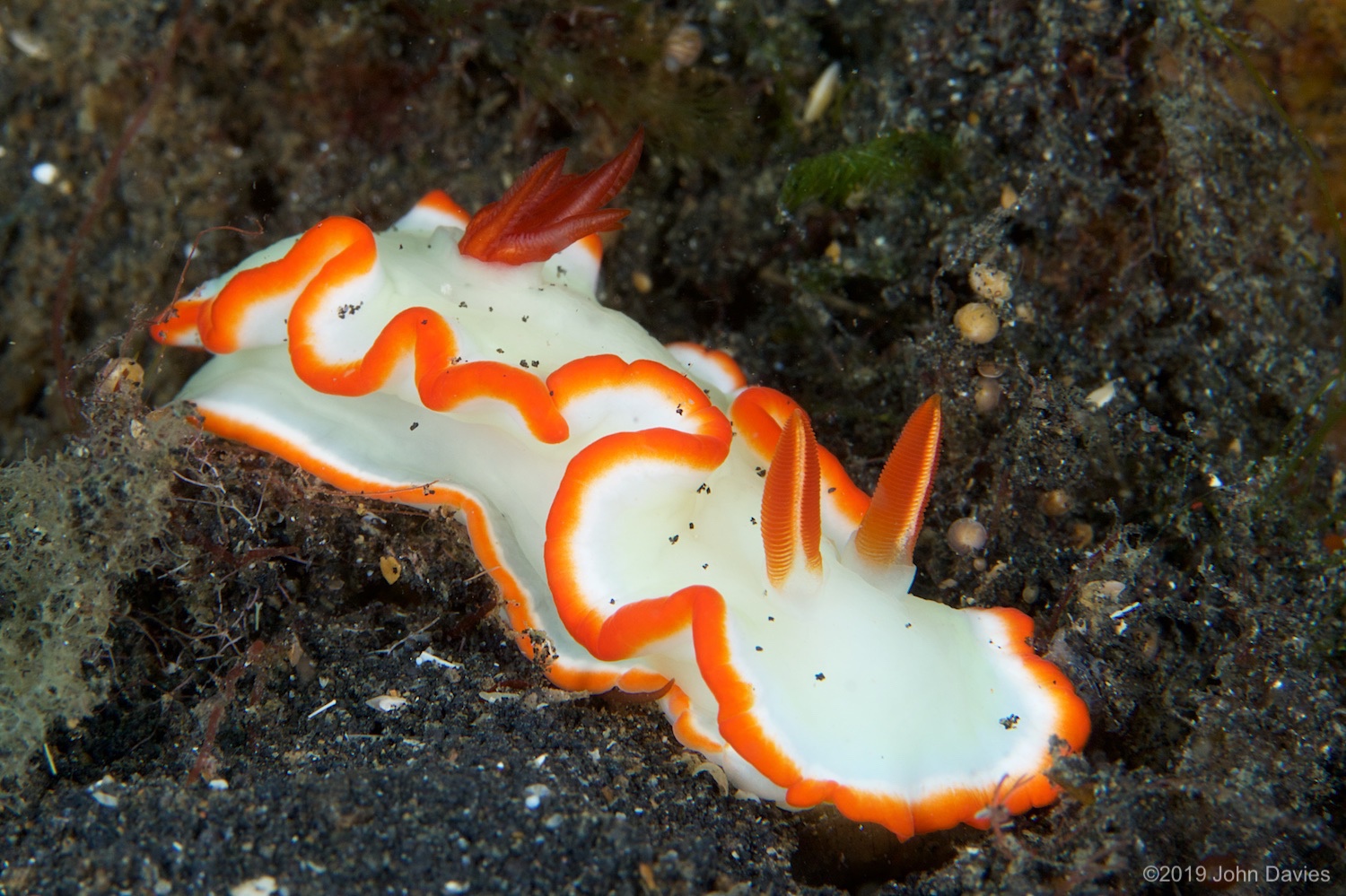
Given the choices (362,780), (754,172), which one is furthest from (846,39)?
(362,780)

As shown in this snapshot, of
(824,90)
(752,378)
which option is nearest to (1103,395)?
(752,378)

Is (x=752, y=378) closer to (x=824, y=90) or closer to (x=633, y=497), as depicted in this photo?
(x=824, y=90)

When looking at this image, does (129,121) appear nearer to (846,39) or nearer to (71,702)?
(71,702)

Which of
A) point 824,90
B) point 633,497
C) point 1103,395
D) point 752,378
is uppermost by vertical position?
point 824,90

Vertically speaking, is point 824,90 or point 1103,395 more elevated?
point 824,90

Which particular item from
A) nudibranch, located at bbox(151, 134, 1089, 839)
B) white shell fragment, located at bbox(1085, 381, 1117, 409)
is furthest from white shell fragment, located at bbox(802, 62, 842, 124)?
white shell fragment, located at bbox(1085, 381, 1117, 409)

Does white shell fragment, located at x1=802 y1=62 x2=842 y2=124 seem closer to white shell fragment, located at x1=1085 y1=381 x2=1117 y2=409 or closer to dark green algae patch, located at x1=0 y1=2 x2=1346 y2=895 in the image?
dark green algae patch, located at x1=0 y1=2 x2=1346 y2=895

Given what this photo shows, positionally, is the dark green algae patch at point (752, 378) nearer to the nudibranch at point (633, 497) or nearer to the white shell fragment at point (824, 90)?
the white shell fragment at point (824, 90)
